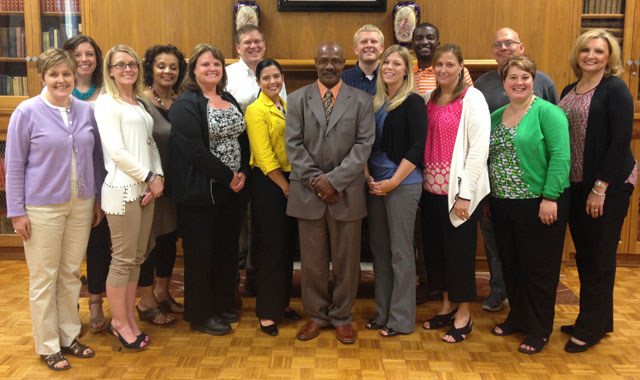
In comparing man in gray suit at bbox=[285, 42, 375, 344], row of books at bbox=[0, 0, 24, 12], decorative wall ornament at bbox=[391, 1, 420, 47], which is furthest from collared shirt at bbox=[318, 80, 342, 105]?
row of books at bbox=[0, 0, 24, 12]

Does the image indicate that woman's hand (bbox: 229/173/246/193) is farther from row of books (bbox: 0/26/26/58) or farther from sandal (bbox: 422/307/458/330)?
row of books (bbox: 0/26/26/58)

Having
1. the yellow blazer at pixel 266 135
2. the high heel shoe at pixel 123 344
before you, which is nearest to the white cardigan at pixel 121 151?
the yellow blazer at pixel 266 135

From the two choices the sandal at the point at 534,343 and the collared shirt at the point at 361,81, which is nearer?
the sandal at the point at 534,343

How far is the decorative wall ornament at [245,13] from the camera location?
12.7ft

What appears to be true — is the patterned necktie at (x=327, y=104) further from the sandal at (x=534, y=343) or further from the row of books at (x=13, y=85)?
the row of books at (x=13, y=85)

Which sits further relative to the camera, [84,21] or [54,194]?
[84,21]

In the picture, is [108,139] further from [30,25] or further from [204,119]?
[30,25]

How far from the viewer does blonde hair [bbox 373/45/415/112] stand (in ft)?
8.75

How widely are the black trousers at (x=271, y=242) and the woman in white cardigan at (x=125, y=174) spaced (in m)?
0.49

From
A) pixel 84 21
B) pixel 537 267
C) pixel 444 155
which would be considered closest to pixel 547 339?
pixel 537 267

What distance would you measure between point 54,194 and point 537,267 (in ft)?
7.36

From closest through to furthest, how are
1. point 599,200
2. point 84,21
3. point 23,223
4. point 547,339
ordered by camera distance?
point 23,223 → point 599,200 → point 547,339 → point 84,21

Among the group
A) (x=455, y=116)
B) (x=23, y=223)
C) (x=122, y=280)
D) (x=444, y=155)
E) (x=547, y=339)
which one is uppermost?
(x=455, y=116)

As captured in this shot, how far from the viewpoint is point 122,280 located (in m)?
2.64
